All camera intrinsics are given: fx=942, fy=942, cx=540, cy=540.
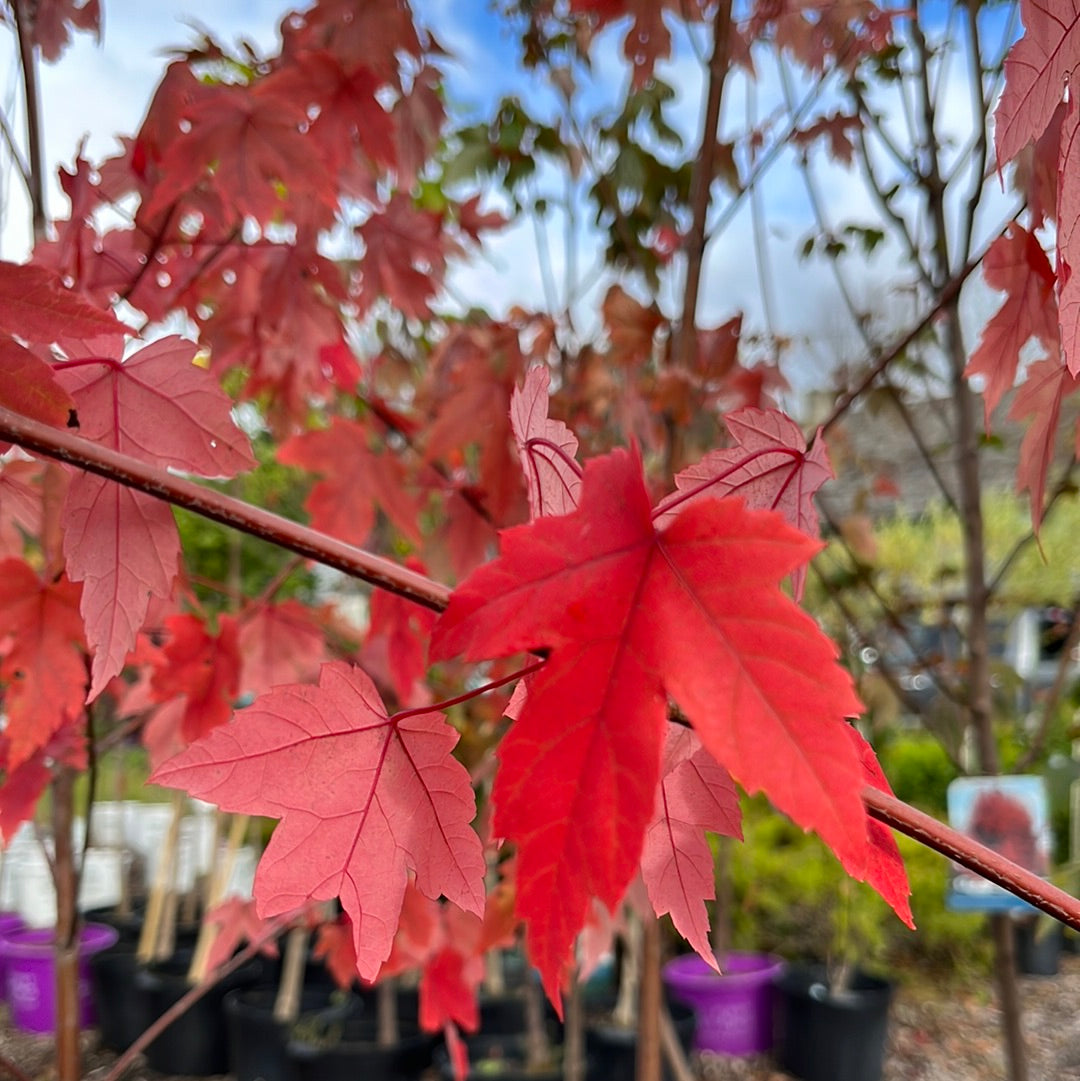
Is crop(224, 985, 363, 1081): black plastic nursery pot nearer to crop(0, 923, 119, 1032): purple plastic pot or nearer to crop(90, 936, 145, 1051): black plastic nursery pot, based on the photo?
crop(90, 936, 145, 1051): black plastic nursery pot

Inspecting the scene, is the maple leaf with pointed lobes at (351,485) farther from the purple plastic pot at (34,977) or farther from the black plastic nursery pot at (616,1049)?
the purple plastic pot at (34,977)

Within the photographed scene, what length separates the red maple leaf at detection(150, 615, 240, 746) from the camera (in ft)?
2.32

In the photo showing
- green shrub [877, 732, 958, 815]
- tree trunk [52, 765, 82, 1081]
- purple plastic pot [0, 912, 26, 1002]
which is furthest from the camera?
green shrub [877, 732, 958, 815]

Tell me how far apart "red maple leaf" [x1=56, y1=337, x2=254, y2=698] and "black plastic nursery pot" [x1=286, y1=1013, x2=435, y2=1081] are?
5.39 ft

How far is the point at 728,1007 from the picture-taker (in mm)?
2162

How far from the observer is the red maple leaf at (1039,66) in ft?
0.97

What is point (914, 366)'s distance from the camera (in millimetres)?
1579

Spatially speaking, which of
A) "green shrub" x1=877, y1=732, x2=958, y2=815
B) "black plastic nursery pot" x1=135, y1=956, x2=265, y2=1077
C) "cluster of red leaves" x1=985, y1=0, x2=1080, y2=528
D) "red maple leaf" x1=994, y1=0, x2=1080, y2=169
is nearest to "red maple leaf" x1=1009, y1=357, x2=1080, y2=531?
"cluster of red leaves" x1=985, y1=0, x2=1080, y2=528

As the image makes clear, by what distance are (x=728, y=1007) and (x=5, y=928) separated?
1969 millimetres

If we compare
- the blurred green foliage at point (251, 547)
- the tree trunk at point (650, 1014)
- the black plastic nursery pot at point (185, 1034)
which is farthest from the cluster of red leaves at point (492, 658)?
the blurred green foliage at point (251, 547)

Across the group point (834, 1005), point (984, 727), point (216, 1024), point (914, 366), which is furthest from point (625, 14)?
point (216, 1024)

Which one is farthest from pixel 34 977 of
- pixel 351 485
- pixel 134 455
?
pixel 134 455

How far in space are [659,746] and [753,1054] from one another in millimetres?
2359

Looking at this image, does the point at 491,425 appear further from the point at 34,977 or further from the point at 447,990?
the point at 34,977
